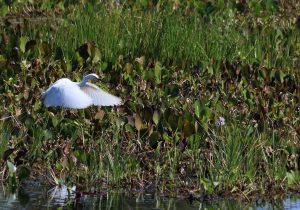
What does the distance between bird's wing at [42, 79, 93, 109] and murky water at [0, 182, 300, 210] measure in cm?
73

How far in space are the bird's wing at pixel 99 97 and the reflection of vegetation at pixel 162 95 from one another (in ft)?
0.46

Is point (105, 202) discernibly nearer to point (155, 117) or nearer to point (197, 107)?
point (155, 117)

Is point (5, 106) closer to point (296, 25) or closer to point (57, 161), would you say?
point (57, 161)

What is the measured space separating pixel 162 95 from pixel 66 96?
1.26 m

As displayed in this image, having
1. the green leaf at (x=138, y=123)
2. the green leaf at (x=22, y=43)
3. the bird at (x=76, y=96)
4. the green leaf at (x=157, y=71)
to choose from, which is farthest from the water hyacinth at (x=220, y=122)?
the green leaf at (x=22, y=43)

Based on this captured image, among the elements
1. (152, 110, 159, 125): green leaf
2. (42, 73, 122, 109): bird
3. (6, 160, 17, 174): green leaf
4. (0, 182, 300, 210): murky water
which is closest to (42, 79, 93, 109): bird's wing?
(42, 73, 122, 109): bird

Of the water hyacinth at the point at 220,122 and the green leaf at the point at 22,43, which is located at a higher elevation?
the green leaf at the point at 22,43

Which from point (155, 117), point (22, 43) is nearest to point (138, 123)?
point (155, 117)

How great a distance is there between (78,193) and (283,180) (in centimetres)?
123

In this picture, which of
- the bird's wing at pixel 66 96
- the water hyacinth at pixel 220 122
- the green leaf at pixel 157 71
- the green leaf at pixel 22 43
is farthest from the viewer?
the green leaf at pixel 22 43

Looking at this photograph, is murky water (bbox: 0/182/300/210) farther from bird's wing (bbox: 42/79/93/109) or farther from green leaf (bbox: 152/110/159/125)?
green leaf (bbox: 152/110/159/125)

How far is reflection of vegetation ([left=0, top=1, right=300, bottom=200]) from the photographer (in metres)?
6.76

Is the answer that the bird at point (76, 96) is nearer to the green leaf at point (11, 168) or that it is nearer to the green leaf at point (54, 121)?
the green leaf at point (54, 121)

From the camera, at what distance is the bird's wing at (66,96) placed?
7.16 meters
